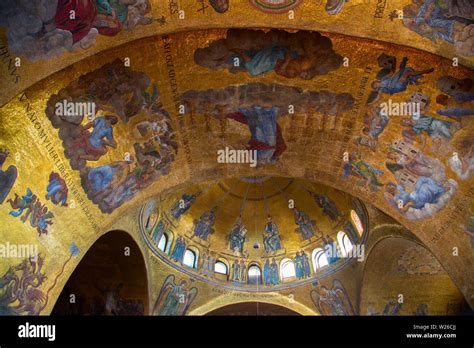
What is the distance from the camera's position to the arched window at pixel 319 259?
20.4 m

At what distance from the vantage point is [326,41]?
33.2 feet

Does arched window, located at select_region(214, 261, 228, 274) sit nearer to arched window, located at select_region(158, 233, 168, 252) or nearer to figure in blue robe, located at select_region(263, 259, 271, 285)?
figure in blue robe, located at select_region(263, 259, 271, 285)

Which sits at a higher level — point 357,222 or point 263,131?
point 263,131

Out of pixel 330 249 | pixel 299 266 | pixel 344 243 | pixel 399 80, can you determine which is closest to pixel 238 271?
pixel 299 266

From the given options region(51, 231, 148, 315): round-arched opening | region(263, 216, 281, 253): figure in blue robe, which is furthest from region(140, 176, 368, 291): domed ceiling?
region(51, 231, 148, 315): round-arched opening

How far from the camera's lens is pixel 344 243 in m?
19.6

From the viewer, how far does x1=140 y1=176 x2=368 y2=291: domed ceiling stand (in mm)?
19469

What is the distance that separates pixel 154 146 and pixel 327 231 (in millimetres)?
10338

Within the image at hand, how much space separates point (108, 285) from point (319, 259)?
8.40 metres

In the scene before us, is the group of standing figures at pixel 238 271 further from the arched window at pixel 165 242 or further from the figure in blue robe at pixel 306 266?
the arched window at pixel 165 242

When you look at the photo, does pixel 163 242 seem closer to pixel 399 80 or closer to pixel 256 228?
pixel 256 228

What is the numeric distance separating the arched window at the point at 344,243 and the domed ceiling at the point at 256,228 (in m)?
0.04

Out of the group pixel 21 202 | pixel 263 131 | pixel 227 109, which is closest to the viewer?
pixel 21 202

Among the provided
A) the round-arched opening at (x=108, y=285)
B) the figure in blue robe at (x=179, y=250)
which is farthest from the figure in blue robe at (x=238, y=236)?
the round-arched opening at (x=108, y=285)
